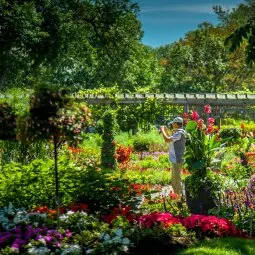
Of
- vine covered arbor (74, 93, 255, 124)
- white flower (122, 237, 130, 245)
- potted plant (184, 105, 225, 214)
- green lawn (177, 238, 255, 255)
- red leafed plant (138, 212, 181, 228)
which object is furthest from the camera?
vine covered arbor (74, 93, 255, 124)

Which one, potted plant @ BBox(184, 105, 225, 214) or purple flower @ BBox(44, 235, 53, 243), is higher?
potted plant @ BBox(184, 105, 225, 214)

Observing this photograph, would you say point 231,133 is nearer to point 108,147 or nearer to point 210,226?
point 108,147

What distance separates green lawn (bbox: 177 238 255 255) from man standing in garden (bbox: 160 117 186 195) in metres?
3.60

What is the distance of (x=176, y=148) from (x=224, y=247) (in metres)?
4.08

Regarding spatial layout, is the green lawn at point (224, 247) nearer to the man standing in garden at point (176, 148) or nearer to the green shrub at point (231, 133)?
the man standing in garden at point (176, 148)

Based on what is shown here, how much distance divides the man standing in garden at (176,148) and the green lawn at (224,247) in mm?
3599

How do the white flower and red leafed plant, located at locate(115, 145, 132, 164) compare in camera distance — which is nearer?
the white flower

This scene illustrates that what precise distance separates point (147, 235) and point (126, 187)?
53.0 inches

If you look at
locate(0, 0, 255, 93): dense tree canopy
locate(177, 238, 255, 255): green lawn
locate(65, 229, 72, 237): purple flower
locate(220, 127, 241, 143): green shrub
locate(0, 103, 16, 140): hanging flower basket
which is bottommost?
locate(177, 238, 255, 255): green lawn

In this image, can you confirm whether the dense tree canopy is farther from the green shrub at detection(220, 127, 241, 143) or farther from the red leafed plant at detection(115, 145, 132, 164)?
the red leafed plant at detection(115, 145, 132, 164)

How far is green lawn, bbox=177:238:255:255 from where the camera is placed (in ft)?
19.7

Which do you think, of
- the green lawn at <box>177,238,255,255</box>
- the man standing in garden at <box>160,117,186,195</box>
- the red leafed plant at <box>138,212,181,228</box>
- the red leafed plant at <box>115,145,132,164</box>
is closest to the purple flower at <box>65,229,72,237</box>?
the red leafed plant at <box>138,212,181,228</box>

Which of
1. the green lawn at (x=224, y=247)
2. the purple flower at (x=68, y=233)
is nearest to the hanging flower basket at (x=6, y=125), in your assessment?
the purple flower at (x=68, y=233)

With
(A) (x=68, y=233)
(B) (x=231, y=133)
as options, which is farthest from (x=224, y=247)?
(B) (x=231, y=133)
